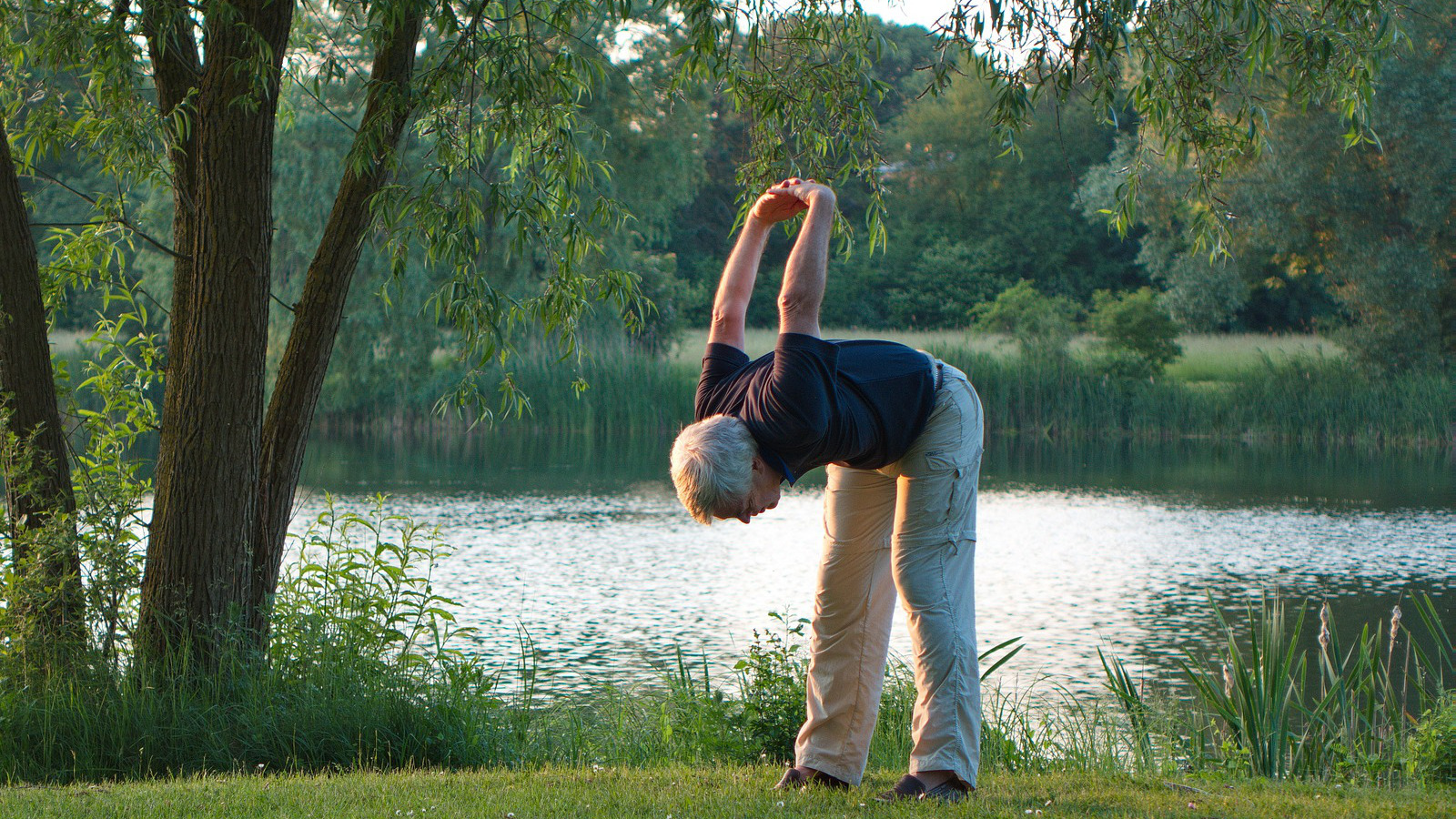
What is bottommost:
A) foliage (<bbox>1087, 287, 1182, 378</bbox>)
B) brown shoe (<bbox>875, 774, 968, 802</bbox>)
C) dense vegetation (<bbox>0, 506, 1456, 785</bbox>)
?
dense vegetation (<bbox>0, 506, 1456, 785</bbox>)

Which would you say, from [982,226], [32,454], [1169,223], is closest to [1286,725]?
[32,454]

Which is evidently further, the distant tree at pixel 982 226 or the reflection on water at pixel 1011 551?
the distant tree at pixel 982 226

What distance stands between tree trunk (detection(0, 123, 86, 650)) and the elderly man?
2819 millimetres

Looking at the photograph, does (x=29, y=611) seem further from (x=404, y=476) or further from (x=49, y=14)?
(x=404, y=476)

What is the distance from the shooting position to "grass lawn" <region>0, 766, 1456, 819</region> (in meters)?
3.24

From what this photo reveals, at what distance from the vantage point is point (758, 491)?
9.90 feet

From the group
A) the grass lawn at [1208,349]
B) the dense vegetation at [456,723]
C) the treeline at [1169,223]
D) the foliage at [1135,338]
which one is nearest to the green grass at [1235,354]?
the grass lawn at [1208,349]

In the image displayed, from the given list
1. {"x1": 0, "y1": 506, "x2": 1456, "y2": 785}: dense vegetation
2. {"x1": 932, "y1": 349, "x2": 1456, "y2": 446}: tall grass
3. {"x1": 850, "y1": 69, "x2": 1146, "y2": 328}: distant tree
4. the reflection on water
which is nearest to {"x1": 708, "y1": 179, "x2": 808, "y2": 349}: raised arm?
{"x1": 0, "y1": 506, "x2": 1456, "y2": 785}: dense vegetation

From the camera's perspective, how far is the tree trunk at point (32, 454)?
188 inches

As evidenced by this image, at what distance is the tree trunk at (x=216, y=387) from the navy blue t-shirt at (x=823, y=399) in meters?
2.28

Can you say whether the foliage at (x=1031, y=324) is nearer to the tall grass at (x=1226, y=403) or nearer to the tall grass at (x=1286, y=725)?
the tall grass at (x=1226, y=403)

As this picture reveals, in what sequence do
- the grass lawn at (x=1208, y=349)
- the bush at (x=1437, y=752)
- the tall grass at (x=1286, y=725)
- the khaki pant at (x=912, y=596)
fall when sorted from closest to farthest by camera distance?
the khaki pant at (x=912, y=596) < the bush at (x=1437, y=752) < the tall grass at (x=1286, y=725) < the grass lawn at (x=1208, y=349)

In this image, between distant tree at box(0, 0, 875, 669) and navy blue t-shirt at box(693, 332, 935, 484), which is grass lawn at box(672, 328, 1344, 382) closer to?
distant tree at box(0, 0, 875, 669)

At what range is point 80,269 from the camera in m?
5.53
